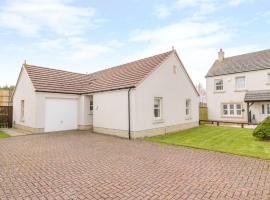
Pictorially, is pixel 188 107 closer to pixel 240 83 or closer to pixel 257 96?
pixel 257 96

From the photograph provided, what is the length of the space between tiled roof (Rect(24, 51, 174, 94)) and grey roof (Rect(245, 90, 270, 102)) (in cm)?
1300

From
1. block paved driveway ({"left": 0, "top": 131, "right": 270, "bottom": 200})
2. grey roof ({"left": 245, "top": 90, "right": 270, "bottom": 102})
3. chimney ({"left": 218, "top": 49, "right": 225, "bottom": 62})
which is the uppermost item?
chimney ({"left": 218, "top": 49, "right": 225, "bottom": 62})

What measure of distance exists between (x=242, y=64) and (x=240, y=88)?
136 inches

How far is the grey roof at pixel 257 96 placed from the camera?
2166cm

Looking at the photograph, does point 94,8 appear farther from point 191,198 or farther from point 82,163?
point 191,198

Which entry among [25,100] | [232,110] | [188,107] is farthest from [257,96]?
[25,100]

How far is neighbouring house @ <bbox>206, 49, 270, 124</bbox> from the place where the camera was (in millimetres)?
22781

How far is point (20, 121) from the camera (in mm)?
18250

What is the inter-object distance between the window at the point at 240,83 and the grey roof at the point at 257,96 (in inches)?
53.1

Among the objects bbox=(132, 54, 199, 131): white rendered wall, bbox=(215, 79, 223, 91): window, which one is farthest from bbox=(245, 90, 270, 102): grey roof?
bbox=(132, 54, 199, 131): white rendered wall

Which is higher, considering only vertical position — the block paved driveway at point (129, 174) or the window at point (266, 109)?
the window at point (266, 109)

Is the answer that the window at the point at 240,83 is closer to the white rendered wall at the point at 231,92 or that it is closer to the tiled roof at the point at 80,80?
the white rendered wall at the point at 231,92

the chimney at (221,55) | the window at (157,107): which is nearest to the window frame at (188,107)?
the window at (157,107)

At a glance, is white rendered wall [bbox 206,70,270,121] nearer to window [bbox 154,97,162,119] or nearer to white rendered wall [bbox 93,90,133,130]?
window [bbox 154,97,162,119]
